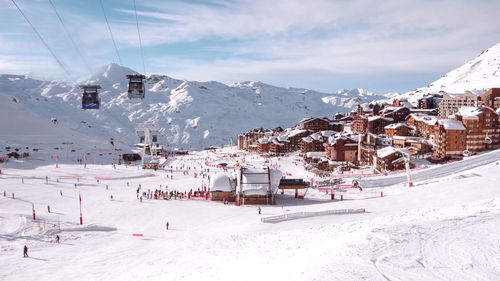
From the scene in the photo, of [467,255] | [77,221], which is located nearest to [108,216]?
[77,221]

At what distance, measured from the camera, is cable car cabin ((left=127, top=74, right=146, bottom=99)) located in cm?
4044

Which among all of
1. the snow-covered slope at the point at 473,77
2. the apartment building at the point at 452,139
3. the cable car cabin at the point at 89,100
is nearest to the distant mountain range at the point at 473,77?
the snow-covered slope at the point at 473,77

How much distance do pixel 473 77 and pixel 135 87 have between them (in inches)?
7207

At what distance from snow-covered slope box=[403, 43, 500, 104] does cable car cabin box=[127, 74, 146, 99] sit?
145m

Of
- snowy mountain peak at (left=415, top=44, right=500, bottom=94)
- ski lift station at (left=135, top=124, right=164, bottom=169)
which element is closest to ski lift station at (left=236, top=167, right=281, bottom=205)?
ski lift station at (left=135, top=124, right=164, bottom=169)

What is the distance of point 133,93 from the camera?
40438 millimetres

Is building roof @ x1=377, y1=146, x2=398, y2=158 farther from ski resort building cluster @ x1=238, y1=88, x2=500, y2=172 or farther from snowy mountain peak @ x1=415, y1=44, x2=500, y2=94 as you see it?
snowy mountain peak @ x1=415, y1=44, x2=500, y2=94

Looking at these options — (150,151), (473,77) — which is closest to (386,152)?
(150,151)

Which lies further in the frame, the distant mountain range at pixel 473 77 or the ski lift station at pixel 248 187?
the distant mountain range at pixel 473 77

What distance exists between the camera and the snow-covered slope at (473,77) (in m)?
150

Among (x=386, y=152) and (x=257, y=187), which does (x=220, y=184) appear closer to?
(x=257, y=187)

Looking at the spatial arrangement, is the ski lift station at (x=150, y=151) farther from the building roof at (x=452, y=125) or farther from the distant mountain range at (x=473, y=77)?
the distant mountain range at (x=473, y=77)

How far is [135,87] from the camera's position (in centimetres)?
4084

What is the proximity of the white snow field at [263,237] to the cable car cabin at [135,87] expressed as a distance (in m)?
12.2
